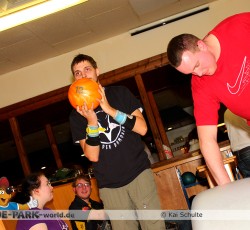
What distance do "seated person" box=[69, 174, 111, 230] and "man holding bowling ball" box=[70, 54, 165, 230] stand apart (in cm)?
145

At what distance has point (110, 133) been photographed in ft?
7.32

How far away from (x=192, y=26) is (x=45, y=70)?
2.29 m

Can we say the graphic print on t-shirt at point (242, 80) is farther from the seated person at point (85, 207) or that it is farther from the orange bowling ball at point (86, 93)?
the seated person at point (85, 207)

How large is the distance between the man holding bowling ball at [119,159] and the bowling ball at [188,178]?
271 centimetres

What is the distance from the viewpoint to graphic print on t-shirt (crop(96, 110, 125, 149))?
2.21 metres

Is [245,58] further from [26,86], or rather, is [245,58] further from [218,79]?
[26,86]

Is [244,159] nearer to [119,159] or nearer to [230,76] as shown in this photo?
[230,76]

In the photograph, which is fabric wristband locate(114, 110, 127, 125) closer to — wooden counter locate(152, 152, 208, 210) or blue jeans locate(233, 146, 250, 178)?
blue jeans locate(233, 146, 250, 178)

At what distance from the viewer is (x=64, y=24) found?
4383 millimetres

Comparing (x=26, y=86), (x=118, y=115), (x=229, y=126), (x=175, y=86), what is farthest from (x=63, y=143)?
(x=118, y=115)

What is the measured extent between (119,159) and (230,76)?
0.85 metres

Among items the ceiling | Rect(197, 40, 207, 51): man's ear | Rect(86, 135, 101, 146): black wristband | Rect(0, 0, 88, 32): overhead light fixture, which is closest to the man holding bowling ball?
Rect(86, 135, 101, 146): black wristband

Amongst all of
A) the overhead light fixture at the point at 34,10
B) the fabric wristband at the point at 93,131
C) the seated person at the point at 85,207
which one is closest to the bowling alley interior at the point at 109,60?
the seated person at the point at 85,207

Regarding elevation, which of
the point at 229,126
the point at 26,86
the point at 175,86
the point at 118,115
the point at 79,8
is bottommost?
the point at 229,126
